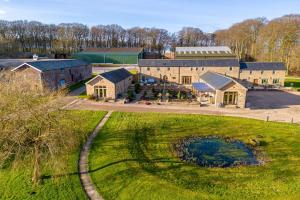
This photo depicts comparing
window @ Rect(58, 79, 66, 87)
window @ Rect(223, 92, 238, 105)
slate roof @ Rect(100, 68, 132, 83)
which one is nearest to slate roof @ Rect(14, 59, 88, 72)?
window @ Rect(58, 79, 66, 87)

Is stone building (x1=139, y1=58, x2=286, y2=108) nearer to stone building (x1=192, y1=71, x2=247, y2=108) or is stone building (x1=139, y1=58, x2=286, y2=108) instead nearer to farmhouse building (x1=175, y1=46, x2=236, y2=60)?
stone building (x1=192, y1=71, x2=247, y2=108)

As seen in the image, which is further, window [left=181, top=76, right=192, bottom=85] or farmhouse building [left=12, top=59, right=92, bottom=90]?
window [left=181, top=76, right=192, bottom=85]

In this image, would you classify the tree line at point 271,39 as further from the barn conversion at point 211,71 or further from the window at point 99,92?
the window at point 99,92

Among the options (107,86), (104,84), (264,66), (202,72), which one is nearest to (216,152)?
(107,86)

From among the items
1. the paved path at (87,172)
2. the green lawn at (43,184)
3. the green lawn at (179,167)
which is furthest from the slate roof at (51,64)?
the green lawn at (43,184)

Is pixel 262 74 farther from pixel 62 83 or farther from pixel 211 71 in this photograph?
pixel 62 83

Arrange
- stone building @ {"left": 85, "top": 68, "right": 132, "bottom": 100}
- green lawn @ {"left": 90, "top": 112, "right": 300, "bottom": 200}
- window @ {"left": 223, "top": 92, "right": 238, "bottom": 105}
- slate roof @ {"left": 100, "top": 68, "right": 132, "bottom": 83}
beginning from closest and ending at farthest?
green lawn @ {"left": 90, "top": 112, "right": 300, "bottom": 200} < window @ {"left": 223, "top": 92, "right": 238, "bottom": 105} < stone building @ {"left": 85, "top": 68, "right": 132, "bottom": 100} < slate roof @ {"left": 100, "top": 68, "right": 132, "bottom": 83}
